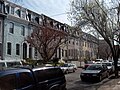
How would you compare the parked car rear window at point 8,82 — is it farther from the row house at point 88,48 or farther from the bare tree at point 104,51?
the bare tree at point 104,51

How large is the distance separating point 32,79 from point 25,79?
39cm

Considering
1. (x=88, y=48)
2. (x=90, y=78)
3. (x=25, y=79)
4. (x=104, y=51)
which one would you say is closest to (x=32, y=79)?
(x=25, y=79)

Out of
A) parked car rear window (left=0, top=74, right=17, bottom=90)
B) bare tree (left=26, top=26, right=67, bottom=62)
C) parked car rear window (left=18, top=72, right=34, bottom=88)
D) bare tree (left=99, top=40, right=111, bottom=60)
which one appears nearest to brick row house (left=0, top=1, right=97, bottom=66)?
bare tree (left=26, top=26, right=67, bottom=62)

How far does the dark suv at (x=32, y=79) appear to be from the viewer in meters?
7.45

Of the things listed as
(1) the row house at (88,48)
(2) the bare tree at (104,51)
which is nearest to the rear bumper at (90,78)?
(1) the row house at (88,48)

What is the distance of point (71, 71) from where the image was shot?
36031 millimetres

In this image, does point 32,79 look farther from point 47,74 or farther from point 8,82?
point 8,82

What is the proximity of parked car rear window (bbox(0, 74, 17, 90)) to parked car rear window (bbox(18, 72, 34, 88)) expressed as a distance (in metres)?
0.26

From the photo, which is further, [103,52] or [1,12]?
[103,52]

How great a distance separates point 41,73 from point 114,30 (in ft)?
61.0

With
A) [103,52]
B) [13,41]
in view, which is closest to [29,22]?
[13,41]

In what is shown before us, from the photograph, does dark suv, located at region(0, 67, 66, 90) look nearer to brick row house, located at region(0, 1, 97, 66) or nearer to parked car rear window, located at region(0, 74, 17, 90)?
parked car rear window, located at region(0, 74, 17, 90)

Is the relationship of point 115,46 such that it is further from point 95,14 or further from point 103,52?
point 103,52

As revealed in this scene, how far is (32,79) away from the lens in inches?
336
